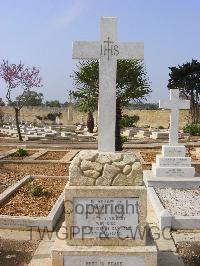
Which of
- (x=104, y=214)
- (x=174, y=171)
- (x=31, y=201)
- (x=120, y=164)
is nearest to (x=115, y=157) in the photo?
(x=120, y=164)

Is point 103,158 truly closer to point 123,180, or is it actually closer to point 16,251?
point 123,180

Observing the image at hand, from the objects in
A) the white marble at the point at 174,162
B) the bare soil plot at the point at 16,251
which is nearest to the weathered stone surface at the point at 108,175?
the bare soil plot at the point at 16,251

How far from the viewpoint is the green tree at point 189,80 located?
175 ft

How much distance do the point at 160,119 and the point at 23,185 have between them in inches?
1774

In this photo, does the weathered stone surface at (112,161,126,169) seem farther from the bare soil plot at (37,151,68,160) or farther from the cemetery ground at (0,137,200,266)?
the bare soil plot at (37,151,68,160)

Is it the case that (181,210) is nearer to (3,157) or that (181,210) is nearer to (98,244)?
(98,244)

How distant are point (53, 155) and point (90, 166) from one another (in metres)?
12.6

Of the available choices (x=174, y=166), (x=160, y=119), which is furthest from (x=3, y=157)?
(x=160, y=119)

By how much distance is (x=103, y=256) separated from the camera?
5.03m

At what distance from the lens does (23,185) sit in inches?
417

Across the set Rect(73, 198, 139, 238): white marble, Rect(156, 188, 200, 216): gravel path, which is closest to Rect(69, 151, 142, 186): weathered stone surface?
Rect(73, 198, 139, 238): white marble

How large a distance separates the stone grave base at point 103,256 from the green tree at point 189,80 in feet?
161

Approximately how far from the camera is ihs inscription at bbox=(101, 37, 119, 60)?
537 centimetres

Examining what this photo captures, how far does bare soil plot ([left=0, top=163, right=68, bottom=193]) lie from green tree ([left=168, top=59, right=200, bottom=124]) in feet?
134
